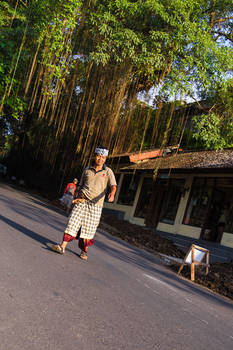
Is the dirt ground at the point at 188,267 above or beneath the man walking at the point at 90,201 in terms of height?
beneath

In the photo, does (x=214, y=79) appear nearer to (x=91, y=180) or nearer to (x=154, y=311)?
(x=91, y=180)

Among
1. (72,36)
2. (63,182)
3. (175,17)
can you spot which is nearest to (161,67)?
(175,17)

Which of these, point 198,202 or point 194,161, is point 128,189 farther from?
point 198,202

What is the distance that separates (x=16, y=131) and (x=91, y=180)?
89.0 feet

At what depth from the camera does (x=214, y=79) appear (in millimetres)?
17141

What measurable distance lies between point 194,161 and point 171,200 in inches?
109

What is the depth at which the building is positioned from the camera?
18.5 m

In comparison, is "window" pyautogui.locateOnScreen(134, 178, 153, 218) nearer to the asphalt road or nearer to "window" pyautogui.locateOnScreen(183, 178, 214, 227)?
"window" pyautogui.locateOnScreen(183, 178, 214, 227)

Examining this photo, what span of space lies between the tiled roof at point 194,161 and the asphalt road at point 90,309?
460 inches

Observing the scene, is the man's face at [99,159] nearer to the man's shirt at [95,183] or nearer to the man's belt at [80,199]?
Result: the man's shirt at [95,183]

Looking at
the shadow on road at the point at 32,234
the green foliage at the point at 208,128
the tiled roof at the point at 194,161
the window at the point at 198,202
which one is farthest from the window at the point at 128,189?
the shadow on road at the point at 32,234

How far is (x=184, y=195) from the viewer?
20828 mm

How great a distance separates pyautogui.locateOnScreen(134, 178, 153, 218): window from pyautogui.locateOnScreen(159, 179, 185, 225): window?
1.67m

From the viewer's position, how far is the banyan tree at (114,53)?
1554cm
